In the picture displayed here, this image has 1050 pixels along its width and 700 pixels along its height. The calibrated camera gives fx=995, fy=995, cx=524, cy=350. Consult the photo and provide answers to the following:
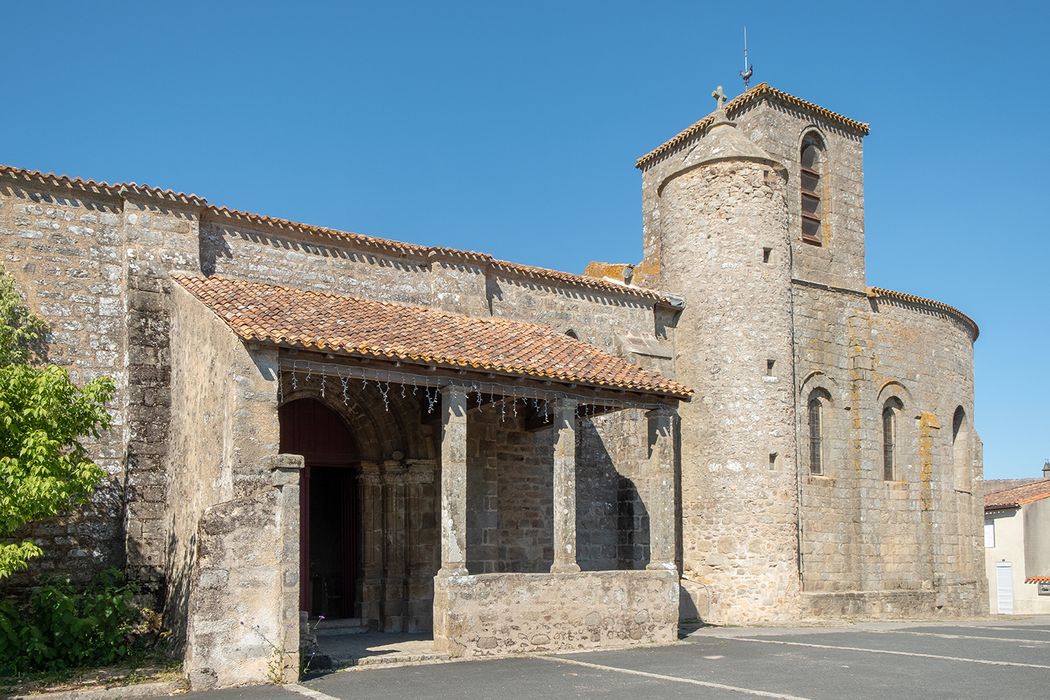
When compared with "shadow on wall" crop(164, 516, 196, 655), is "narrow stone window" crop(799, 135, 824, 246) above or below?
above

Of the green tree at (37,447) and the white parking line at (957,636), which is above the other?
the green tree at (37,447)

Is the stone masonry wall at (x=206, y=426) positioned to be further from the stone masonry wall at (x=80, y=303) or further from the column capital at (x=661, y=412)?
the column capital at (x=661, y=412)

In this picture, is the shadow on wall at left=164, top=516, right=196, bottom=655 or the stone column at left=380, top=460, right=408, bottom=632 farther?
the stone column at left=380, top=460, right=408, bottom=632

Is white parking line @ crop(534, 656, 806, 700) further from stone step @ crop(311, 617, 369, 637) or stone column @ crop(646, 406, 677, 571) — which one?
stone step @ crop(311, 617, 369, 637)

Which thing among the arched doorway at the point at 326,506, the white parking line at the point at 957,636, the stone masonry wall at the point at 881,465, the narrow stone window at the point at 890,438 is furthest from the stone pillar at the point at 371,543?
the narrow stone window at the point at 890,438

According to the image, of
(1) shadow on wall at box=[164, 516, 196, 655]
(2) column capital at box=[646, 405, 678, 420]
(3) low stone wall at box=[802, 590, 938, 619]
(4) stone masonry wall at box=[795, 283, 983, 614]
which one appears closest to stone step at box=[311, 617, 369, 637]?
(1) shadow on wall at box=[164, 516, 196, 655]

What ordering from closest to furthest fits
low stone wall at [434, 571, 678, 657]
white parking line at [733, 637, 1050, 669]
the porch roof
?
white parking line at [733, 637, 1050, 669] < the porch roof < low stone wall at [434, 571, 678, 657]

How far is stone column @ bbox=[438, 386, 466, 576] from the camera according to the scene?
1241cm

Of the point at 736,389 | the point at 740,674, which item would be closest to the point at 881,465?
the point at 736,389

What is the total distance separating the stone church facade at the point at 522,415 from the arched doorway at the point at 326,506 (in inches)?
2.0

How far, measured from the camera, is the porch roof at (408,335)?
11812 millimetres

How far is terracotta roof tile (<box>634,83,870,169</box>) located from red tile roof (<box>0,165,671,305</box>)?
13.5 ft

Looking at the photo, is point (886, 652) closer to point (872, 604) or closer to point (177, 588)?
point (872, 604)

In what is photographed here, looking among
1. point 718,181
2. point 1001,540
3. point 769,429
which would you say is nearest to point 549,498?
point 769,429
